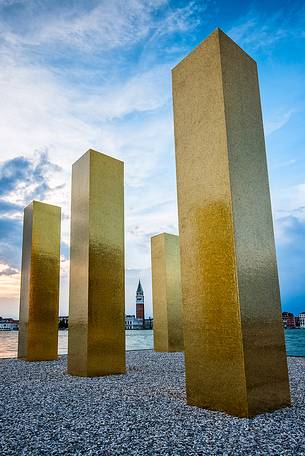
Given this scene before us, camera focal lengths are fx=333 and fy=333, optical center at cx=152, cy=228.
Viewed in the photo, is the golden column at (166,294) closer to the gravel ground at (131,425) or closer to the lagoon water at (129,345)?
the lagoon water at (129,345)

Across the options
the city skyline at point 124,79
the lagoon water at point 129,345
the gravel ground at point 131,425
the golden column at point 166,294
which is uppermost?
the city skyline at point 124,79

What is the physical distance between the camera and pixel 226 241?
4.40 metres

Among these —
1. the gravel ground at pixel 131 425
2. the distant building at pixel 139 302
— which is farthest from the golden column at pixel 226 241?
the distant building at pixel 139 302

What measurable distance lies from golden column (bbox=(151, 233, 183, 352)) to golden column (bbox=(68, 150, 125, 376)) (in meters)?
6.20

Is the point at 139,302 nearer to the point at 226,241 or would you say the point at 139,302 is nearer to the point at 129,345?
the point at 129,345

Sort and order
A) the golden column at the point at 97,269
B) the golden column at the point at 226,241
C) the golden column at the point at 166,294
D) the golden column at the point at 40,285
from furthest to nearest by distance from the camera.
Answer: the golden column at the point at 166,294
the golden column at the point at 40,285
the golden column at the point at 97,269
the golden column at the point at 226,241

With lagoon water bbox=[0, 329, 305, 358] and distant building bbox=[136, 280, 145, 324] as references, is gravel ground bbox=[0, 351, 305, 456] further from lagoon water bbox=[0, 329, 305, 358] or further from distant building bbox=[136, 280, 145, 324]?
distant building bbox=[136, 280, 145, 324]

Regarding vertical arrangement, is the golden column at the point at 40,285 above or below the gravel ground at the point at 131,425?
above

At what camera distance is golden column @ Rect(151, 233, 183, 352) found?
14.0m

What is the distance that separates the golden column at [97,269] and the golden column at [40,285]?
3.37m

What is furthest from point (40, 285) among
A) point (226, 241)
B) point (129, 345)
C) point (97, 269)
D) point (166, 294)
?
point (129, 345)

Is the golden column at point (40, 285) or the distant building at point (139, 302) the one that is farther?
the distant building at point (139, 302)

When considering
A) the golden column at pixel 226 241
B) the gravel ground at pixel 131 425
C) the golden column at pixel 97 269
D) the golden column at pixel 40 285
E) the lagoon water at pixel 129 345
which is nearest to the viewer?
the gravel ground at pixel 131 425

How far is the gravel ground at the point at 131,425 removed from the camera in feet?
9.93
